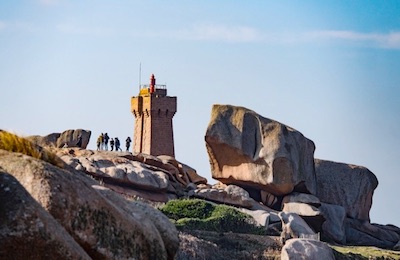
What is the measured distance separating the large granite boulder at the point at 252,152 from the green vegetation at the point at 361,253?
267 inches

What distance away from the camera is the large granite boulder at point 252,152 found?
69688 mm

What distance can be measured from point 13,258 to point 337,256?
39.5 m

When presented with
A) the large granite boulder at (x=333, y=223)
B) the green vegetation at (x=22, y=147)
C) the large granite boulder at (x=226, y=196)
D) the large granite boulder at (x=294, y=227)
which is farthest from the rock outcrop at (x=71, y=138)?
the green vegetation at (x=22, y=147)

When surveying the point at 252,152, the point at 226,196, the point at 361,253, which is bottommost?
the point at 361,253

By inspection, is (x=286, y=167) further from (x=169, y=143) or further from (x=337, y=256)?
(x=169, y=143)

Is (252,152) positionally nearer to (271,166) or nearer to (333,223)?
(271,166)

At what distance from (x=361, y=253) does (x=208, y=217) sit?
6.69 metres

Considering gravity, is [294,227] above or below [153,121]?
below

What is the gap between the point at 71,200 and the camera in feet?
65.3

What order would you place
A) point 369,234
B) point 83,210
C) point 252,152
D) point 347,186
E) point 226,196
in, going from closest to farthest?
1. point 83,210
2. point 226,196
3. point 252,152
4. point 369,234
5. point 347,186

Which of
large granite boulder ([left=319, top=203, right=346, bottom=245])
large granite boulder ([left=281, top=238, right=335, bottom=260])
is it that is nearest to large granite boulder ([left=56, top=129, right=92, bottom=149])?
large granite boulder ([left=319, top=203, right=346, bottom=245])

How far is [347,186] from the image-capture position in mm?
74938

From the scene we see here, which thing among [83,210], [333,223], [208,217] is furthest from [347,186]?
[83,210]

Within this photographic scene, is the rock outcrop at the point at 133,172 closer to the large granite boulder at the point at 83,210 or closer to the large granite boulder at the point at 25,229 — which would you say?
the large granite boulder at the point at 83,210
